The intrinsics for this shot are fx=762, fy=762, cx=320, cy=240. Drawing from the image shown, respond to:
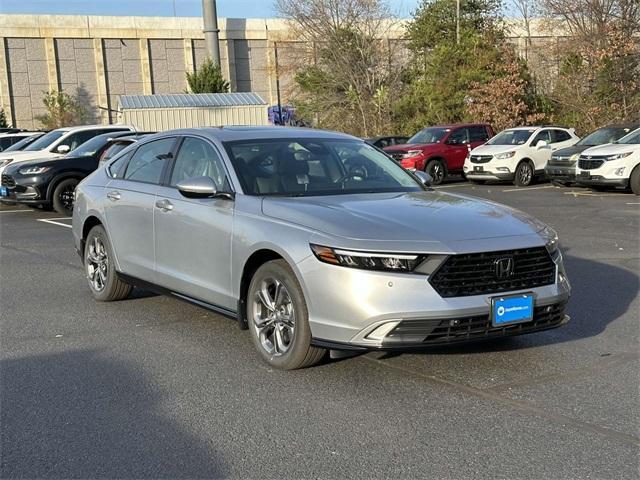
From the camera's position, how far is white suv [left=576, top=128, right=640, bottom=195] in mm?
16625

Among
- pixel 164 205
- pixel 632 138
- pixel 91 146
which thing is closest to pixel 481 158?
pixel 632 138

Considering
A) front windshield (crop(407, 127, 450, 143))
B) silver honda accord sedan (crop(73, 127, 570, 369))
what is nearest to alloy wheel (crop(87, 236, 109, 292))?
silver honda accord sedan (crop(73, 127, 570, 369))

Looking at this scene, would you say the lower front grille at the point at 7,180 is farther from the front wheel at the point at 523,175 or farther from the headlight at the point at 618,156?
the front wheel at the point at 523,175

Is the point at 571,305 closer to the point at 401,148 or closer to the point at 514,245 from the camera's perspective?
the point at 514,245

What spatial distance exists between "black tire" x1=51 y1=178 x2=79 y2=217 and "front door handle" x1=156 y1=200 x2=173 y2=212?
9975 millimetres

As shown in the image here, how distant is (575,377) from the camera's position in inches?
192

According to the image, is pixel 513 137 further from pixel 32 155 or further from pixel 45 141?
pixel 32 155

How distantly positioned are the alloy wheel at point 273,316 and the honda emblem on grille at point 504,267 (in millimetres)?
1290

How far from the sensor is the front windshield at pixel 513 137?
21766 millimetres

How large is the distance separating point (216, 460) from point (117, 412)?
3.02ft

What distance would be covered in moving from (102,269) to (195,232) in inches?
76.1

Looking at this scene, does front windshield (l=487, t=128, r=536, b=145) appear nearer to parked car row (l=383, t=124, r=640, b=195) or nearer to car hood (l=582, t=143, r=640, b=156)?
parked car row (l=383, t=124, r=640, b=195)

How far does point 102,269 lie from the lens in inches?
285

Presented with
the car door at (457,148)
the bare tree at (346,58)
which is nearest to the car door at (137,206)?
the car door at (457,148)
